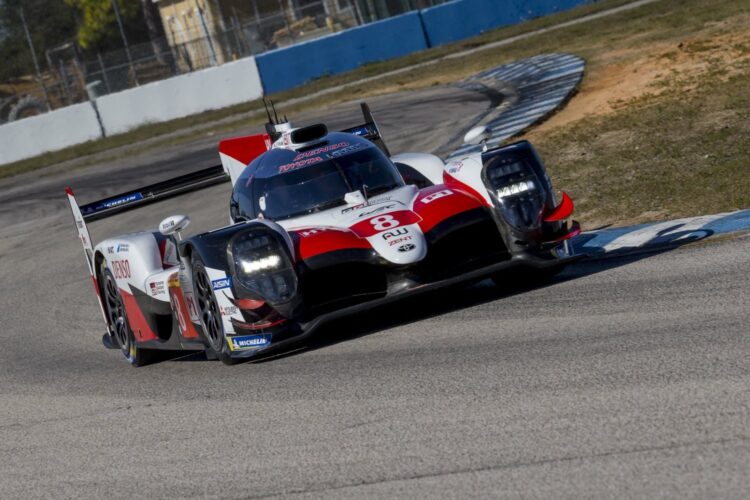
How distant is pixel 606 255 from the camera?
352 inches

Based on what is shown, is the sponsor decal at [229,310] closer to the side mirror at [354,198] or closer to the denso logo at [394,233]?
the denso logo at [394,233]

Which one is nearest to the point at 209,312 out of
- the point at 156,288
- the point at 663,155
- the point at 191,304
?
the point at 191,304

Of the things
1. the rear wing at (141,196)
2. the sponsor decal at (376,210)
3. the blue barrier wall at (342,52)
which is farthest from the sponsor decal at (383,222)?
the blue barrier wall at (342,52)

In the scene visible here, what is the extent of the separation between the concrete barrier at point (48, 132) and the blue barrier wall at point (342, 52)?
17.4 ft

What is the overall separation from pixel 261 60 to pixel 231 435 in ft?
105

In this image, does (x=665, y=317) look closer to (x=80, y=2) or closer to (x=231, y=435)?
(x=231, y=435)

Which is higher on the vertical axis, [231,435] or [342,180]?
[342,180]

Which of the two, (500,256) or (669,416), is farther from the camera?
(500,256)

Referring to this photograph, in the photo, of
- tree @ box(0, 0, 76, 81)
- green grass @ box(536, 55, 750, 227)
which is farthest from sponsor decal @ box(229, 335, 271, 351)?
Result: tree @ box(0, 0, 76, 81)

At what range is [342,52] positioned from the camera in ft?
124

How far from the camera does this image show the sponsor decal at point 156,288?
865 cm

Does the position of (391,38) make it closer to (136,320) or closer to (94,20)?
(136,320)

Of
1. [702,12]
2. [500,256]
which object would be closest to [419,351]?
[500,256]

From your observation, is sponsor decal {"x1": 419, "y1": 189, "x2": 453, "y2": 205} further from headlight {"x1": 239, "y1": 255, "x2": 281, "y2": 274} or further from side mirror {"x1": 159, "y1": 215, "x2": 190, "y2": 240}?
side mirror {"x1": 159, "y1": 215, "x2": 190, "y2": 240}
